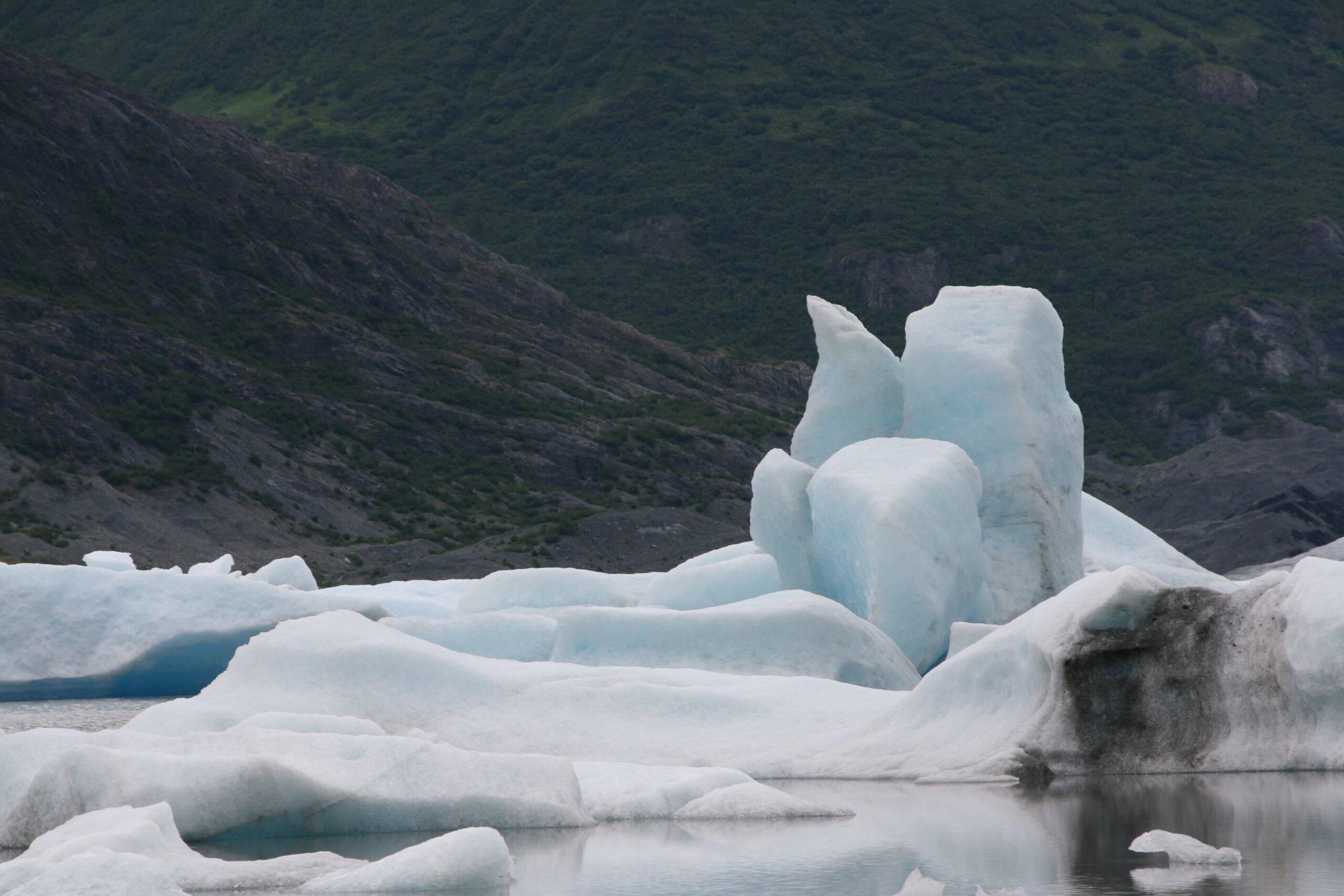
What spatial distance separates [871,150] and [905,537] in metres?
82.6

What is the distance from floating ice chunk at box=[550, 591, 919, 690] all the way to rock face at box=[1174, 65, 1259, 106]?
309ft

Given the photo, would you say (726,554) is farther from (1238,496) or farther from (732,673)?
(1238,496)

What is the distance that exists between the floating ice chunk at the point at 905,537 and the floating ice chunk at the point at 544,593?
2823 mm

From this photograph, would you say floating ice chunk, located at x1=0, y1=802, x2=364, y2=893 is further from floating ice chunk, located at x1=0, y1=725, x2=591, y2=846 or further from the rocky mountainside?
the rocky mountainside

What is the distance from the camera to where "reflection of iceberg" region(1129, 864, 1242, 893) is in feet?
20.5

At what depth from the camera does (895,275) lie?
86000mm

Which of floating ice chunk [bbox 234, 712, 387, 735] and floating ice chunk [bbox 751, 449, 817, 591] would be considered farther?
floating ice chunk [bbox 751, 449, 817, 591]

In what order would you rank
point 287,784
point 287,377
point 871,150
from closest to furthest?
point 287,784 → point 287,377 → point 871,150

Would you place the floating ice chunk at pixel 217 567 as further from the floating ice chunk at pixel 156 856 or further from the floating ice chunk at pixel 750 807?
the floating ice chunk at pixel 156 856

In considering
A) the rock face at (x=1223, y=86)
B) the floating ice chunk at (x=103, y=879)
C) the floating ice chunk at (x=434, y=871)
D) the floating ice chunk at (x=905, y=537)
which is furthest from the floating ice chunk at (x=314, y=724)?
the rock face at (x=1223, y=86)

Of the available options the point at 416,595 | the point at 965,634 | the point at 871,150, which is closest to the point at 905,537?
the point at 965,634

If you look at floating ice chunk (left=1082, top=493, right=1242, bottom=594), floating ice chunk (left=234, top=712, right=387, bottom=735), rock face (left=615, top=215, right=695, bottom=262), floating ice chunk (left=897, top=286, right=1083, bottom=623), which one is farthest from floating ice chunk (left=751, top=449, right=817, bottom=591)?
rock face (left=615, top=215, right=695, bottom=262)

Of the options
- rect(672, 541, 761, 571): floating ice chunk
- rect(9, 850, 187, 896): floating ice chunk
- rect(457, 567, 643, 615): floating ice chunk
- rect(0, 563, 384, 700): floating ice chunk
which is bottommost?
rect(0, 563, 384, 700): floating ice chunk

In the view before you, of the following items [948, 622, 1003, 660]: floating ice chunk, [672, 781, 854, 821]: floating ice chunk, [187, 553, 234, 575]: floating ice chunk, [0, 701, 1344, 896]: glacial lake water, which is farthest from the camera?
[187, 553, 234, 575]: floating ice chunk
